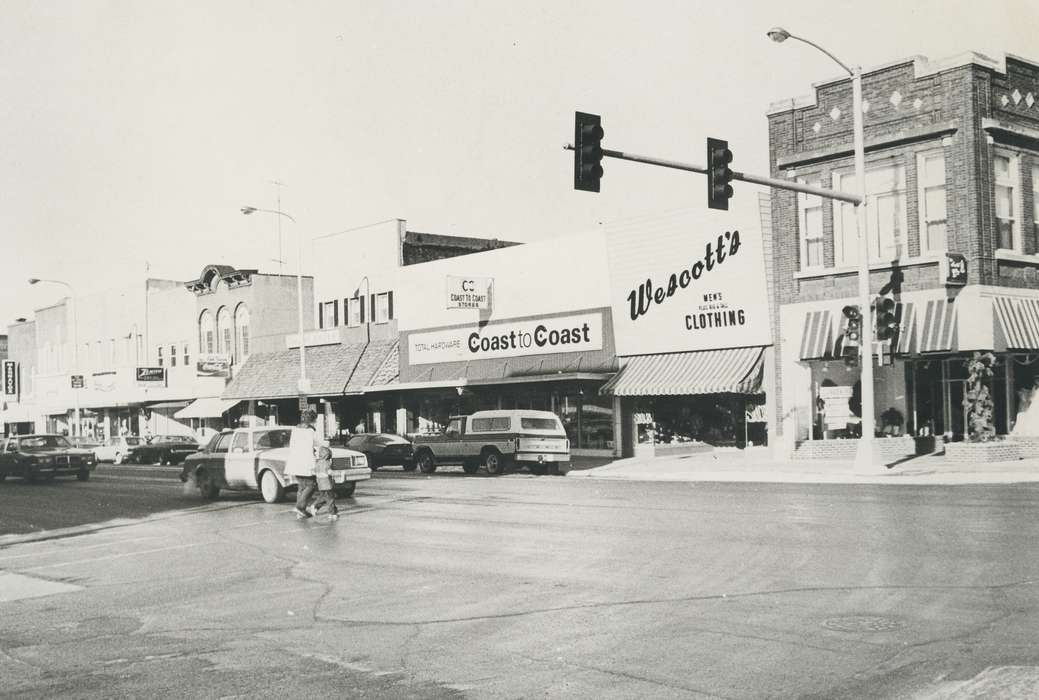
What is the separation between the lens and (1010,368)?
27672 millimetres

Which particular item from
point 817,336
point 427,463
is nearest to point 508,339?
point 427,463

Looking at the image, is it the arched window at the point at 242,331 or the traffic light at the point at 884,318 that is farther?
the arched window at the point at 242,331

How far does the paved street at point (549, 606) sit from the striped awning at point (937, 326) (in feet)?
32.1

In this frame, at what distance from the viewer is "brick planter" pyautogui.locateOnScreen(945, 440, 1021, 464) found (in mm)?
25219

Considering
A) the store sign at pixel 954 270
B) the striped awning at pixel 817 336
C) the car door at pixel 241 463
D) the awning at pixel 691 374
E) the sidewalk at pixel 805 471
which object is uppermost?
the store sign at pixel 954 270

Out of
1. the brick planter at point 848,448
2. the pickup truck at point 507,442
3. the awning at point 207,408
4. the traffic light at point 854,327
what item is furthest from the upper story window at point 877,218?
the awning at point 207,408

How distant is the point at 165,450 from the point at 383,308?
11460 mm

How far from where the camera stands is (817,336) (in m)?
28.9

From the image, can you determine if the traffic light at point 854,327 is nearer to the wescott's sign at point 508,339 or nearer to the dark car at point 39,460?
the wescott's sign at point 508,339

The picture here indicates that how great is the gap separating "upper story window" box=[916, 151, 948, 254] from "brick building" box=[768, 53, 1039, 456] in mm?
28

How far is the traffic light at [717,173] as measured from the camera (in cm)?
1853

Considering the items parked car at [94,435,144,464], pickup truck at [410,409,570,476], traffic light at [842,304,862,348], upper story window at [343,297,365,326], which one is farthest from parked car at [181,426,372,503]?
parked car at [94,435,144,464]

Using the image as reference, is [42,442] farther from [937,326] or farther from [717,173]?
[937,326]

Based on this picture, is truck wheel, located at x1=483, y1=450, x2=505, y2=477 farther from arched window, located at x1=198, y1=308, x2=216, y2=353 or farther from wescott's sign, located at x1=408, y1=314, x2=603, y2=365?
arched window, located at x1=198, y1=308, x2=216, y2=353
